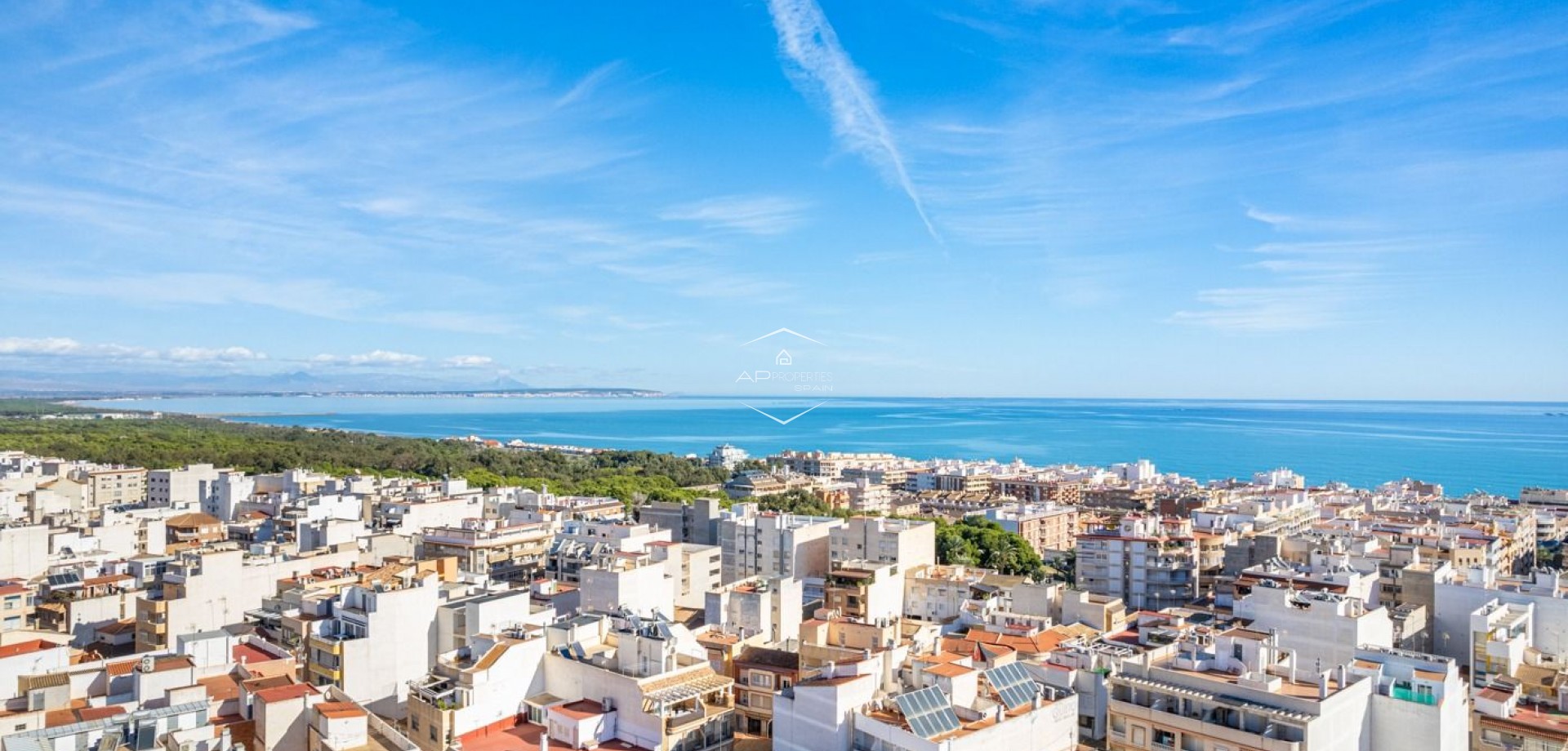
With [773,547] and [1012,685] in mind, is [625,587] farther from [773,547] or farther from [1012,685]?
[1012,685]

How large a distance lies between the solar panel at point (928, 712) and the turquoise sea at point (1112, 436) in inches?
981

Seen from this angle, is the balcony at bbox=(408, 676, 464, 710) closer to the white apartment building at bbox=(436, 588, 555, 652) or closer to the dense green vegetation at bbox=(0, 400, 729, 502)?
the white apartment building at bbox=(436, 588, 555, 652)

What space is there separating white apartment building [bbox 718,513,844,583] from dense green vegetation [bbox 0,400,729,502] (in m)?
10.8

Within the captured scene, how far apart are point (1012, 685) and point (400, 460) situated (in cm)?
3979

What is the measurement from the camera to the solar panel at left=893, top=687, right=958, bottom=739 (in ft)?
23.6

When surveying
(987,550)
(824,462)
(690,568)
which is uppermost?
(690,568)

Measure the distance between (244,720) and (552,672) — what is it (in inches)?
112

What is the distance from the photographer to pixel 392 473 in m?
38.0

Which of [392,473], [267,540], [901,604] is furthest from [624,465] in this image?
[901,604]

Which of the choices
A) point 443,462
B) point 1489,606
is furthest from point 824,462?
point 1489,606

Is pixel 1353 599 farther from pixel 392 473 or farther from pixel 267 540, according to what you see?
pixel 392 473

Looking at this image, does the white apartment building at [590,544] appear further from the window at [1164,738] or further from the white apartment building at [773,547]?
the window at [1164,738]

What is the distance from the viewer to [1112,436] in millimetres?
95375

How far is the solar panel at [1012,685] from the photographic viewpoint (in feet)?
26.3
